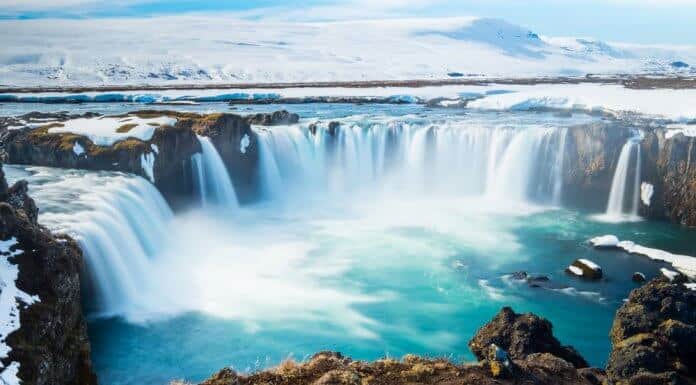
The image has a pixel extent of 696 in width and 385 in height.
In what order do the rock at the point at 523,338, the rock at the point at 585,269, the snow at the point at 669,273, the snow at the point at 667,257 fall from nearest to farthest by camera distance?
the rock at the point at 523,338 → the snow at the point at 669,273 → the rock at the point at 585,269 → the snow at the point at 667,257

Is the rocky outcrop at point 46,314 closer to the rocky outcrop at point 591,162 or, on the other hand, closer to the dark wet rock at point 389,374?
the dark wet rock at point 389,374

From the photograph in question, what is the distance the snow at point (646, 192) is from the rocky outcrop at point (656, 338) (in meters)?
18.2

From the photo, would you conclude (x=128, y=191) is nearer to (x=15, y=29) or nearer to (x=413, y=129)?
(x=413, y=129)

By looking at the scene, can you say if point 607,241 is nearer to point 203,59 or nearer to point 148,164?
point 148,164

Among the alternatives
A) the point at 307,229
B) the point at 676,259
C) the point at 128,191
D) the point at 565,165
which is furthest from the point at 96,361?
the point at 565,165

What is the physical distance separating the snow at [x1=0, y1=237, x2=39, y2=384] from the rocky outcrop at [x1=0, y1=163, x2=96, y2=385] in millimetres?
93

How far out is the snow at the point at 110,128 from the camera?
30.3 meters

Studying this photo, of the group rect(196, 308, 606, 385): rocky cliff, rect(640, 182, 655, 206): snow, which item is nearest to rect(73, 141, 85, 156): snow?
rect(196, 308, 606, 385): rocky cliff

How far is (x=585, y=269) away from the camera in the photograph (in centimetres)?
2361

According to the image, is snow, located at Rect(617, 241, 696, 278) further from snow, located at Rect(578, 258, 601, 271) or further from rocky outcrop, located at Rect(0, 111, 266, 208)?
rocky outcrop, located at Rect(0, 111, 266, 208)

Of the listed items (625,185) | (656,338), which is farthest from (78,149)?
(625,185)

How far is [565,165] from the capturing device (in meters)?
36.2

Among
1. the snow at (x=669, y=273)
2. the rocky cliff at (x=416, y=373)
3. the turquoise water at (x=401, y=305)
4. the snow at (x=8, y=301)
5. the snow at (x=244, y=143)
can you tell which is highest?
the snow at (x=244, y=143)

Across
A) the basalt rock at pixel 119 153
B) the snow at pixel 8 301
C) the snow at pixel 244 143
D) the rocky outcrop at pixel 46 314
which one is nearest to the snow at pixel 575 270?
the rocky outcrop at pixel 46 314
